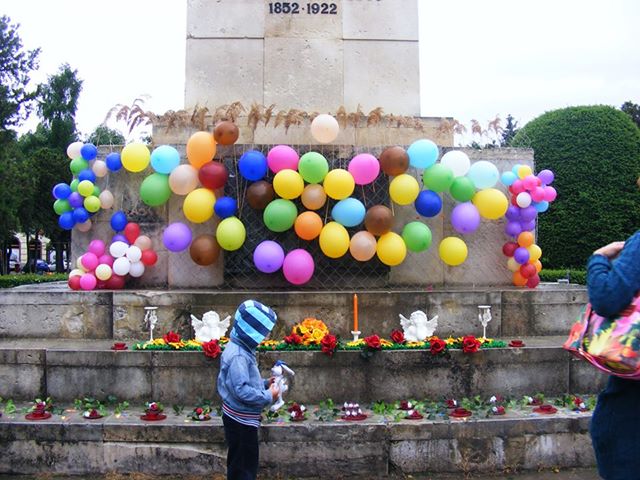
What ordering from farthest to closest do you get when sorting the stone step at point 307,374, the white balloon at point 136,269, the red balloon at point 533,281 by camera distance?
the red balloon at point 533,281 < the white balloon at point 136,269 < the stone step at point 307,374

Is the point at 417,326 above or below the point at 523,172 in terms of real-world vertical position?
below

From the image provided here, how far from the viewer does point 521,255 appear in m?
7.79

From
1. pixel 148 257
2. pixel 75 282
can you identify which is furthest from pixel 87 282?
pixel 148 257

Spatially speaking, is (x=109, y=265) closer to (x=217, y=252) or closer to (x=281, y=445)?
(x=217, y=252)

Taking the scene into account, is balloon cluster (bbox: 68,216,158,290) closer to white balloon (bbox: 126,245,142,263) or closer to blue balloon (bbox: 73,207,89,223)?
white balloon (bbox: 126,245,142,263)

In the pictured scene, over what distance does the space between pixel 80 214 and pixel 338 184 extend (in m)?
3.33

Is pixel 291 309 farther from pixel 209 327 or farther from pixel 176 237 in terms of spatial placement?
pixel 176 237

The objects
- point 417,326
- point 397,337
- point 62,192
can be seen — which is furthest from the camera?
point 62,192

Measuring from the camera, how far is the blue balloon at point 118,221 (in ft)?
25.0

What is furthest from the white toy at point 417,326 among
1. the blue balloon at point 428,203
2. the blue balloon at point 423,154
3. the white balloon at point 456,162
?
the white balloon at point 456,162

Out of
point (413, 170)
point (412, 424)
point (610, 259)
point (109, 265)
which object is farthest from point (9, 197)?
point (610, 259)

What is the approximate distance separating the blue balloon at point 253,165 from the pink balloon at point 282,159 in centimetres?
10

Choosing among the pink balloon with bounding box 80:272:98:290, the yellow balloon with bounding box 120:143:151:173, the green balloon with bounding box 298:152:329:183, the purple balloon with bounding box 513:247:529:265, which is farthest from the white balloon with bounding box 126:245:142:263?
the purple balloon with bounding box 513:247:529:265

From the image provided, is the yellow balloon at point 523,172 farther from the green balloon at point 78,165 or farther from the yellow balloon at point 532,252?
the green balloon at point 78,165
